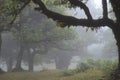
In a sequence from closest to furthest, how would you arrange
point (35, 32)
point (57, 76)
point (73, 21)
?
point (73, 21)
point (57, 76)
point (35, 32)

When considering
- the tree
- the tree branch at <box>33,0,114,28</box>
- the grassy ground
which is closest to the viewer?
the tree

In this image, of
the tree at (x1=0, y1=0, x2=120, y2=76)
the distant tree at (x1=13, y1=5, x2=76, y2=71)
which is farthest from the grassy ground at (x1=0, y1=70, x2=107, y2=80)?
the distant tree at (x1=13, y1=5, x2=76, y2=71)

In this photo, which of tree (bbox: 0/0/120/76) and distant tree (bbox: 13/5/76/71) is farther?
distant tree (bbox: 13/5/76/71)

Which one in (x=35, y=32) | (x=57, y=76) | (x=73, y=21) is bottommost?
(x=57, y=76)

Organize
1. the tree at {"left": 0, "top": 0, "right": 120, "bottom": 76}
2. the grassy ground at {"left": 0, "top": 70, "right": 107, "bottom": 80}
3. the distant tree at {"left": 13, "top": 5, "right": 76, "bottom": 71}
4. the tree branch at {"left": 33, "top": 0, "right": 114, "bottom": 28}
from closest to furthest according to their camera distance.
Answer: the tree at {"left": 0, "top": 0, "right": 120, "bottom": 76} < the tree branch at {"left": 33, "top": 0, "right": 114, "bottom": 28} < the grassy ground at {"left": 0, "top": 70, "right": 107, "bottom": 80} < the distant tree at {"left": 13, "top": 5, "right": 76, "bottom": 71}

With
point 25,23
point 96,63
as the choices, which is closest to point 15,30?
point 25,23

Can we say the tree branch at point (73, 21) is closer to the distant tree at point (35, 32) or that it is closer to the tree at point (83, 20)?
the tree at point (83, 20)

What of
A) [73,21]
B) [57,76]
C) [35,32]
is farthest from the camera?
[35,32]

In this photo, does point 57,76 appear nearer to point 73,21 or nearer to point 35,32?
point 35,32

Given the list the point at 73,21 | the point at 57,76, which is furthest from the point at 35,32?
the point at 73,21

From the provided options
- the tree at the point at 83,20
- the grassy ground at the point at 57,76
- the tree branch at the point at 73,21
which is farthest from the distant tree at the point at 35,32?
the tree branch at the point at 73,21

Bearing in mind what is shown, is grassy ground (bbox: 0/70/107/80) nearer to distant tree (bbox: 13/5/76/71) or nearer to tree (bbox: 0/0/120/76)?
tree (bbox: 0/0/120/76)

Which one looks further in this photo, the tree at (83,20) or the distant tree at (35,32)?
the distant tree at (35,32)

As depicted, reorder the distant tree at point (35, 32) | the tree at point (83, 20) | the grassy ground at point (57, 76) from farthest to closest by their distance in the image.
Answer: the distant tree at point (35, 32), the grassy ground at point (57, 76), the tree at point (83, 20)
